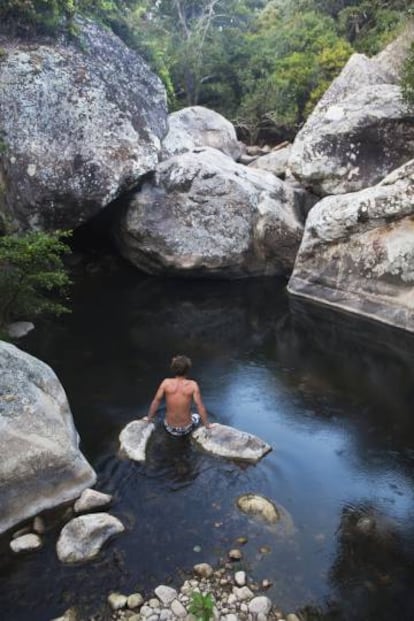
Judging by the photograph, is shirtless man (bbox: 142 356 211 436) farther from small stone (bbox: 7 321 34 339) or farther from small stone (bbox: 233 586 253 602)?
small stone (bbox: 7 321 34 339)

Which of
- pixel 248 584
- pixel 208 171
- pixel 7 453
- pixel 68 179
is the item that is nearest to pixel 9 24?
pixel 68 179

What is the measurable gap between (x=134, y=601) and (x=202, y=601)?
2.66 feet

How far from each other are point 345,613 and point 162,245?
1339cm

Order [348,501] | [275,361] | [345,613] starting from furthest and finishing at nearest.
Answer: [275,361] < [348,501] < [345,613]

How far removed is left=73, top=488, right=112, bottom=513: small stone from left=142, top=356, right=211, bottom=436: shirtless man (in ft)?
6.30

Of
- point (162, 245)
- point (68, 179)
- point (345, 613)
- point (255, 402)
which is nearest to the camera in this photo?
point (345, 613)

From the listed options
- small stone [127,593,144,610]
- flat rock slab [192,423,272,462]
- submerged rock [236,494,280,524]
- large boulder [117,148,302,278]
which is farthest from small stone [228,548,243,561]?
large boulder [117,148,302,278]

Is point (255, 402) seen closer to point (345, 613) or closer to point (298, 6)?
point (345, 613)

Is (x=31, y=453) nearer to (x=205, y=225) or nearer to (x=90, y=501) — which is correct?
(x=90, y=501)

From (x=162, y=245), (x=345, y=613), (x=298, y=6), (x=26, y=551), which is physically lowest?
(x=26, y=551)

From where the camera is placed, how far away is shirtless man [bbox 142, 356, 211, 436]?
9.43 meters

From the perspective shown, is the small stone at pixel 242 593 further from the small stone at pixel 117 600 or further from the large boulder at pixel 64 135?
the large boulder at pixel 64 135

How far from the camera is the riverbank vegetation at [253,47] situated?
2417 centimetres

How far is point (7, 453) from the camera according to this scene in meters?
7.53
